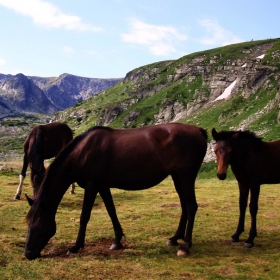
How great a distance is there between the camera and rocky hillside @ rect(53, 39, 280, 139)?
5322 cm

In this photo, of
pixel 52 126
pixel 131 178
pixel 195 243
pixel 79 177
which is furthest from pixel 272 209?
pixel 52 126

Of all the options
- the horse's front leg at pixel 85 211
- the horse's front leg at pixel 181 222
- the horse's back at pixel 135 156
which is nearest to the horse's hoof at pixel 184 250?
the horse's front leg at pixel 181 222

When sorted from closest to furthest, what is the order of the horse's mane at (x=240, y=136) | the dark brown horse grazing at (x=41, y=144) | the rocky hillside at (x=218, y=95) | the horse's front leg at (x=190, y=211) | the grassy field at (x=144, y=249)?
1. the grassy field at (x=144, y=249)
2. the horse's front leg at (x=190, y=211)
3. the horse's mane at (x=240, y=136)
4. the dark brown horse grazing at (x=41, y=144)
5. the rocky hillside at (x=218, y=95)

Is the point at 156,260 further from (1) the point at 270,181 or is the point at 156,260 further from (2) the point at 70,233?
(1) the point at 270,181

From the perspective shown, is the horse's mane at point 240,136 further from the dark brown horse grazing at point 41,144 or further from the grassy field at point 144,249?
the dark brown horse grazing at point 41,144

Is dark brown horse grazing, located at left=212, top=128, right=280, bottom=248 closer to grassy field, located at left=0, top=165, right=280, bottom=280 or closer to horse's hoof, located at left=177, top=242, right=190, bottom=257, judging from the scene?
grassy field, located at left=0, top=165, right=280, bottom=280

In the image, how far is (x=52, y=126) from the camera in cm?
1798

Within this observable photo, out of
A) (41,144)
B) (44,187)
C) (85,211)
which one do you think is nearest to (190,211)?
(85,211)

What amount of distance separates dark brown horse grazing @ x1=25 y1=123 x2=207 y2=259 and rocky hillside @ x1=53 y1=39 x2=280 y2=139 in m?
32.6

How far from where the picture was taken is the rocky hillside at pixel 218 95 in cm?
5322

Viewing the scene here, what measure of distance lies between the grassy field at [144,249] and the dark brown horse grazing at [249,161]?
3.88ft

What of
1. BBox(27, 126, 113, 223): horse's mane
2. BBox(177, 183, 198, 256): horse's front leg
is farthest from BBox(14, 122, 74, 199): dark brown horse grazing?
BBox(177, 183, 198, 256): horse's front leg

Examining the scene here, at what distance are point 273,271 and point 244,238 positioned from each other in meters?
3.30

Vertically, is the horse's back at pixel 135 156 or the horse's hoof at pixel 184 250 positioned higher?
the horse's back at pixel 135 156
